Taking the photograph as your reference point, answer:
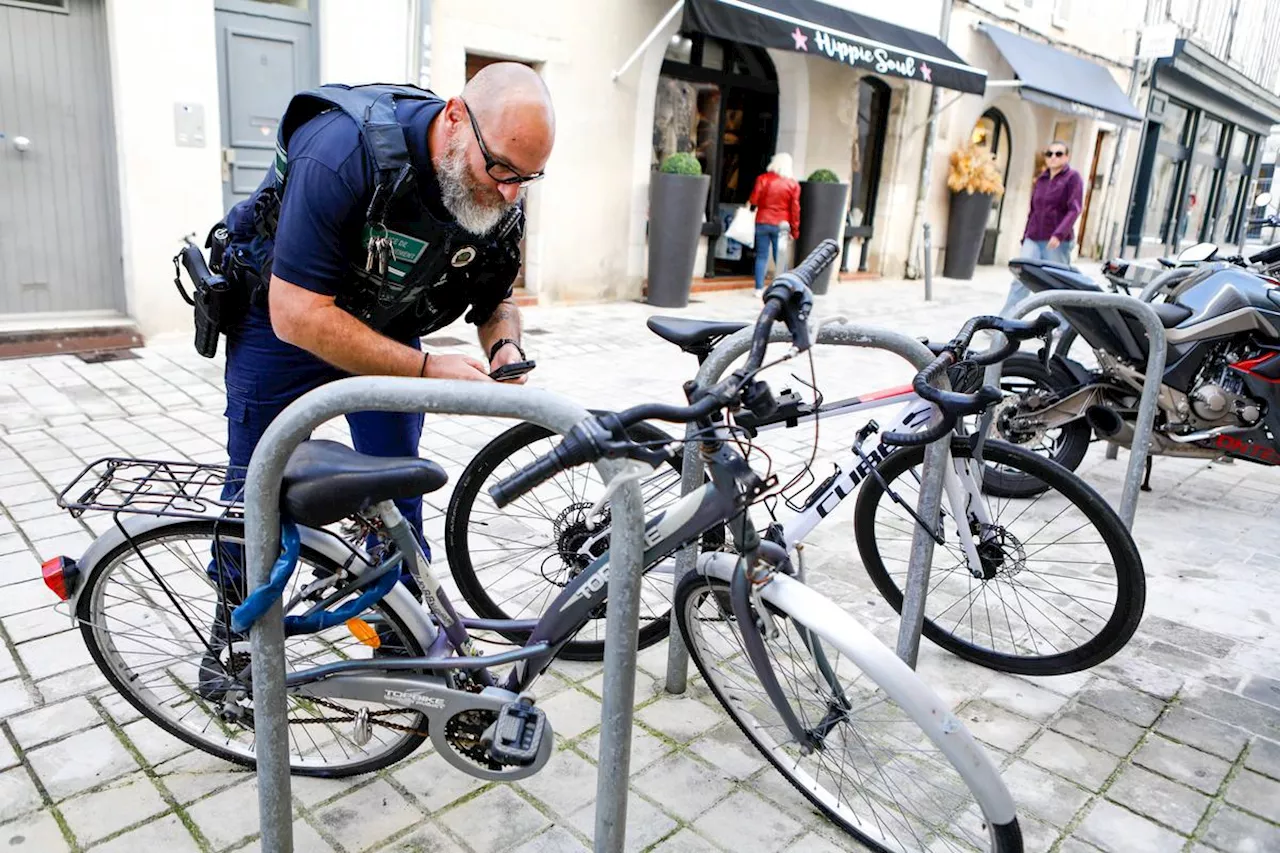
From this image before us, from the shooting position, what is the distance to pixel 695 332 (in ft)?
8.81

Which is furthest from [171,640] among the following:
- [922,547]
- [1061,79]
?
[1061,79]

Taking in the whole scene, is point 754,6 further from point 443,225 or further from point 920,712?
point 920,712

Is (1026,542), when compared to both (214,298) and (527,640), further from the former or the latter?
(214,298)

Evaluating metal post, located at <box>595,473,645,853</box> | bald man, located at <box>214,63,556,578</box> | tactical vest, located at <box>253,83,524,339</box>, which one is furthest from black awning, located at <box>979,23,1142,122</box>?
metal post, located at <box>595,473,645,853</box>

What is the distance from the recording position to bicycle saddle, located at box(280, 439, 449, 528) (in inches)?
71.1

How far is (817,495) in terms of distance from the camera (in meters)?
2.86

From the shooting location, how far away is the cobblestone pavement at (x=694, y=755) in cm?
235

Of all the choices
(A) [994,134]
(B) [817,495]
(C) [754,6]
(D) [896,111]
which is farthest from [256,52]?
(A) [994,134]

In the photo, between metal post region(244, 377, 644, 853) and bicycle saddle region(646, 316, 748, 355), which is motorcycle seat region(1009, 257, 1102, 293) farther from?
metal post region(244, 377, 644, 853)

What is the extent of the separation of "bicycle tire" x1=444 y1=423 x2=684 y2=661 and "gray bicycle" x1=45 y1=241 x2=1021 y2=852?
0.52 meters

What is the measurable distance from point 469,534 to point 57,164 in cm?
553

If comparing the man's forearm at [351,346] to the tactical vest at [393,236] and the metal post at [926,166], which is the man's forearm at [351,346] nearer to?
the tactical vest at [393,236]

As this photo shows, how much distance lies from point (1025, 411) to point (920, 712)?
320 cm

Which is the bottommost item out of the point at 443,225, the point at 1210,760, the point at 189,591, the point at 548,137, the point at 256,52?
the point at 1210,760
